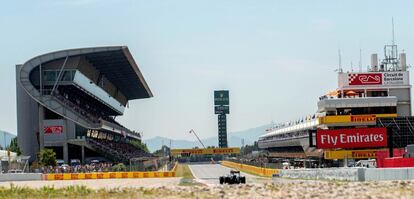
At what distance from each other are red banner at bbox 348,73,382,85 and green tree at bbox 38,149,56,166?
51.2m

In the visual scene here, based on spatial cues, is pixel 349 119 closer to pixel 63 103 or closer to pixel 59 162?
pixel 63 103

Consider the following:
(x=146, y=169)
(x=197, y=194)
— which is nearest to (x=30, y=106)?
(x=146, y=169)

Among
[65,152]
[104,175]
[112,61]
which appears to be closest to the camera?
[104,175]

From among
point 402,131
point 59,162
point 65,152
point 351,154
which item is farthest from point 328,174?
point 65,152

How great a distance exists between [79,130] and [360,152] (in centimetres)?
4459

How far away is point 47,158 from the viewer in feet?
376

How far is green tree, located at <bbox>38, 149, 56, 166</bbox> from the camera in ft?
374

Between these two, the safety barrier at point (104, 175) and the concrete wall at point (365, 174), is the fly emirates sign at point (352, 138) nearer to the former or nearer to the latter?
the concrete wall at point (365, 174)

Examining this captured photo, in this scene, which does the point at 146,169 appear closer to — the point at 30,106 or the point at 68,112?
the point at 68,112

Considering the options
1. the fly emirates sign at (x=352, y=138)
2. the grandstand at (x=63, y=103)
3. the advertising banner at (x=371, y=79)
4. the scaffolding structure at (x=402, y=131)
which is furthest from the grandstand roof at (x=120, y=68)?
the fly emirates sign at (x=352, y=138)

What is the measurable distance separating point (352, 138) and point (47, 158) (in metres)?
47.9

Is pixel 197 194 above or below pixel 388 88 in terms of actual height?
below

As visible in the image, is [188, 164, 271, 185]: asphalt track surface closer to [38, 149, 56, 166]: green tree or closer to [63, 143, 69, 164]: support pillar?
[63, 143, 69, 164]: support pillar

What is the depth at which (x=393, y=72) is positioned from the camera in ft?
434
